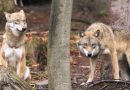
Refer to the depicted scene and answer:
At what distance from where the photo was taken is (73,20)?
17812mm

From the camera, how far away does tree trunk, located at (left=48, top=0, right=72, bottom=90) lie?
716 cm

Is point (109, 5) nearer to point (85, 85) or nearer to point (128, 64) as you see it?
point (128, 64)

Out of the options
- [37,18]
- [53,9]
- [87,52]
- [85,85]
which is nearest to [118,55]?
[87,52]

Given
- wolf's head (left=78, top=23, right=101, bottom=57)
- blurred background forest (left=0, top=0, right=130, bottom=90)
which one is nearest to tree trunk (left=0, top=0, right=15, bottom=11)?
blurred background forest (left=0, top=0, right=130, bottom=90)

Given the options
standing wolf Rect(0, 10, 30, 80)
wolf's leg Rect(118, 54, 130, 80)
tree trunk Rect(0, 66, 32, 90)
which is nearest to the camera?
tree trunk Rect(0, 66, 32, 90)

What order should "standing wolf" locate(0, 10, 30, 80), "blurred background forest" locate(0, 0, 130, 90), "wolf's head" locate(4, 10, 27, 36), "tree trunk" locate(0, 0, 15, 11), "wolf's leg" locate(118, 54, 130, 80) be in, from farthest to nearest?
Result: "tree trunk" locate(0, 0, 15, 11), "blurred background forest" locate(0, 0, 130, 90), "wolf's leg" locate(118, 54, 130, 80), "standing wolf" locate(0, 10, 30, 80), "wolf's head" locate(4, 10, 27, 36)

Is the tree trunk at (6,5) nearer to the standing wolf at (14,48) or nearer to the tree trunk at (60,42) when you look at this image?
the standing wolf at (14,48)

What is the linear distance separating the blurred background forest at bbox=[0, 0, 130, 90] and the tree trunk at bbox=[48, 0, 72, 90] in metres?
2.29

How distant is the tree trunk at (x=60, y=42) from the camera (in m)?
7.16

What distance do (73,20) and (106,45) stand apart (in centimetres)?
826

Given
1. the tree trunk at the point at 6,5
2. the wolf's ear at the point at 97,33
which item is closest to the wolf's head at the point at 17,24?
the wolf's ear at the point at 97,33

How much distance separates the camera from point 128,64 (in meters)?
9.84

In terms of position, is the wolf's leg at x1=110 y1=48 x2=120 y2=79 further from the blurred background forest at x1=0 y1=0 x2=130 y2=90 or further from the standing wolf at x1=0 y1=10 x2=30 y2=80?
the standing wolf at x1=0 y1=10 x2=30 y2=80

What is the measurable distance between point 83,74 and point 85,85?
2.26 metres
